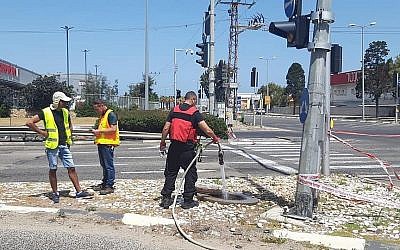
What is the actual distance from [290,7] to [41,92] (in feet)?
165

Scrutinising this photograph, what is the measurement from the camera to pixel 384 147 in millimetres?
22656

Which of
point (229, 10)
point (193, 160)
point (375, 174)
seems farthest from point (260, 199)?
point (229, 10)

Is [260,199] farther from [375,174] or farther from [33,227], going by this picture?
[375,174]

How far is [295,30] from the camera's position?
8.02 m

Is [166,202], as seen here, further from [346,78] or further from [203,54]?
[346,78]

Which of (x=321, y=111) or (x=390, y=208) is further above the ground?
(x=321, y=111)

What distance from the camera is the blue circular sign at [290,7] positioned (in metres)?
8.07

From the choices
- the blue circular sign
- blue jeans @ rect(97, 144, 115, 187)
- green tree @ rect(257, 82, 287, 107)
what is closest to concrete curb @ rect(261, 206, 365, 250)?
the blue circular sign

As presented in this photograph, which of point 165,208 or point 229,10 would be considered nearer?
point 165,208

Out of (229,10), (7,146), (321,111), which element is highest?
(229,10)

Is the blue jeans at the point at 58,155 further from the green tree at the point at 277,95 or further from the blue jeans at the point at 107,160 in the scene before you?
the green tree at the point at 277,95

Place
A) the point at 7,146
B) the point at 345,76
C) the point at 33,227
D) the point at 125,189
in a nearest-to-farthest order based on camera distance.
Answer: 1. the point at 33,227
2. the point at 125,189
3. the point at 7,146
4. the point at 345,76

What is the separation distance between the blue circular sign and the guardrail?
16996 millimetres

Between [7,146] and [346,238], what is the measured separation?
60.5 ft
